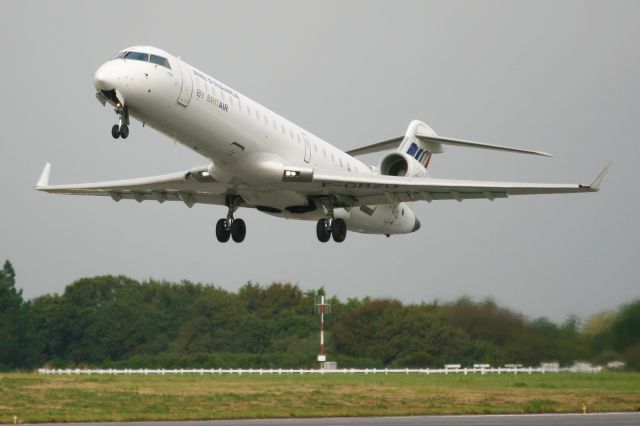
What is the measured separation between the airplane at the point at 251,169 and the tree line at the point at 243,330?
4742mm

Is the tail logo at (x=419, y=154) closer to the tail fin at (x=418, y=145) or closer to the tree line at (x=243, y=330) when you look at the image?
the tail fin at (x=418, y=145)

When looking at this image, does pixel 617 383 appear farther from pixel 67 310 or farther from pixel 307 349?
pixel 67 310

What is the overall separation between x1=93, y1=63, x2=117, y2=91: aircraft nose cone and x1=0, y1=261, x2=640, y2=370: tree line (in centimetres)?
1574

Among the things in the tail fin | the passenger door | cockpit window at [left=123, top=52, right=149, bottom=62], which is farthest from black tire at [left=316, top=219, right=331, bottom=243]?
cockpit window at [left=123, top=52, right=149, bottom=62]

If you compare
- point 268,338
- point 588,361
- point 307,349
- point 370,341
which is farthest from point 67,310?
point 588,361

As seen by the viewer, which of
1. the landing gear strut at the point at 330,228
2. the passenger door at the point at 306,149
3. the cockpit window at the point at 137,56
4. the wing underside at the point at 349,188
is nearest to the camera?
the cockpit window at the point at 137,56

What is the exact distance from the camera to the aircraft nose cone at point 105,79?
27.2 metres

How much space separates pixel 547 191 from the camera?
32.1 meters

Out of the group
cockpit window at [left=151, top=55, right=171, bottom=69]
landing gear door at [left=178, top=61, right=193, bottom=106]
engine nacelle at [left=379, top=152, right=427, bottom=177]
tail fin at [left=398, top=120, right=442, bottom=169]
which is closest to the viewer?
cockpit window at [left=151, top=55, right=171, bottom=69]

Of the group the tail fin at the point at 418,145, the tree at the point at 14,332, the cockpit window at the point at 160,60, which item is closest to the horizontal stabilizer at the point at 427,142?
the tail fin at the point at 418,145

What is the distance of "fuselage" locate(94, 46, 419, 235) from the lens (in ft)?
91.1

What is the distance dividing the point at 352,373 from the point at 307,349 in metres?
6.09

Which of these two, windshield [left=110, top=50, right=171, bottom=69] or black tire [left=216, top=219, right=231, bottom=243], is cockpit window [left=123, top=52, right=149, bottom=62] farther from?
black tire [left=216, top=219, right=231, bottom=243]

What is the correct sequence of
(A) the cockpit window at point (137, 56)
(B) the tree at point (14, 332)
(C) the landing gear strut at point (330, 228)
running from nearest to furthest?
(A) the cockpit window at point (137, 56), (C) the landing gear strut at point (330, 228), (B) the tree at point (14, 332)
